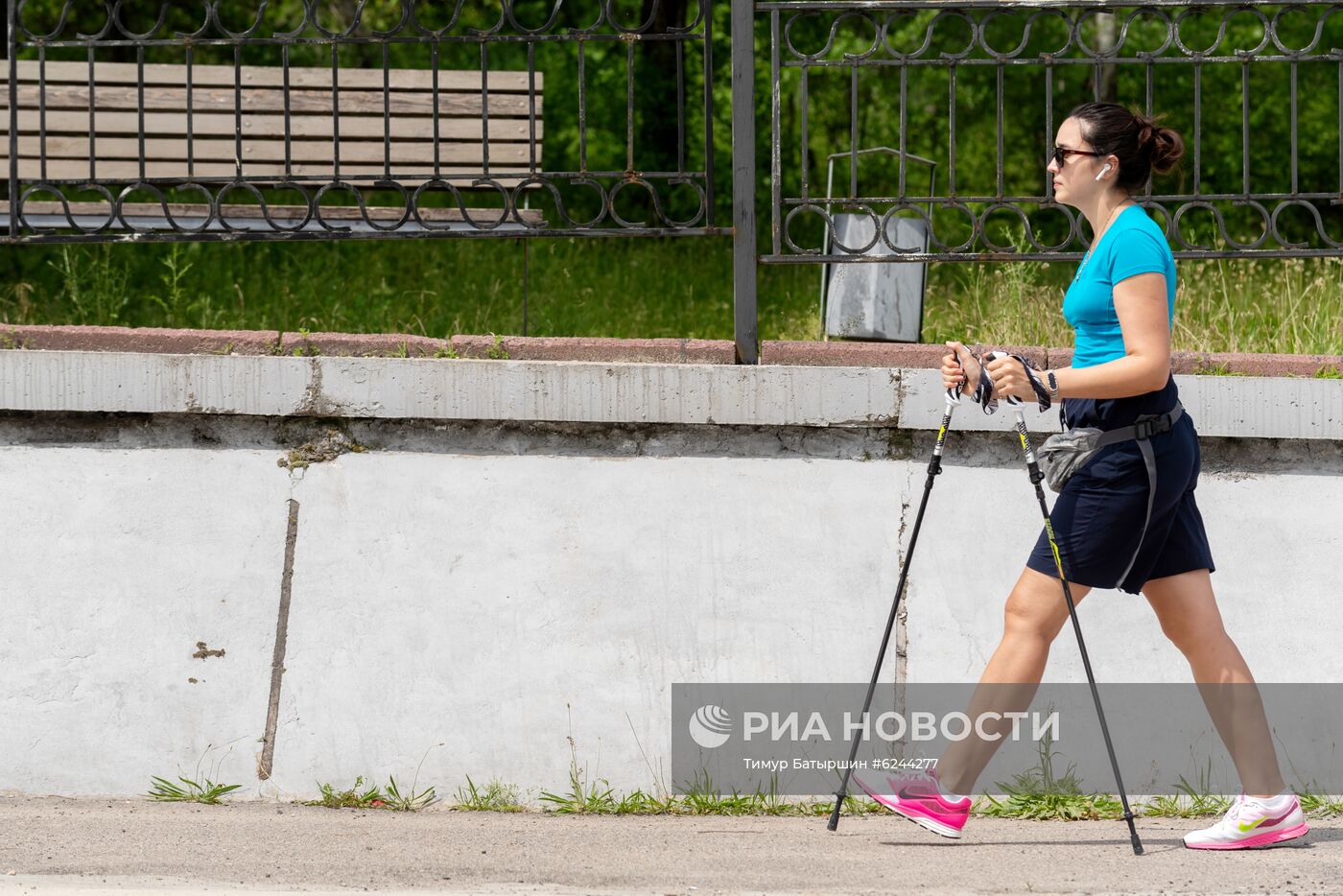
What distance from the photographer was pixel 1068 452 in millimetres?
3604

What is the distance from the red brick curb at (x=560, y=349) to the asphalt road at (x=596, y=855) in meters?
1.45

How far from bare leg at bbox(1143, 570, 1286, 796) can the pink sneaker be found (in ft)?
2.24

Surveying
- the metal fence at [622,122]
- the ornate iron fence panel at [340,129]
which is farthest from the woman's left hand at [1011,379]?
the ornate iron fence panel at [340,129]

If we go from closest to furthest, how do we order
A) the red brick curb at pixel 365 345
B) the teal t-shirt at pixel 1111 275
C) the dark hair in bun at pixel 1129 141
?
the teal t-shirt at pixel 1111 275
the dark hair in bun at pixel 1129 141
the red brick curb at pixel 365 345

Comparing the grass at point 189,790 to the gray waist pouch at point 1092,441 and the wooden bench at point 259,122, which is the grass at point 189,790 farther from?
the wooden bench at point 259,122

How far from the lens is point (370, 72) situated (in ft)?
23.8

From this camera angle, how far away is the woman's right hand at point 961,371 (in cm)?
356

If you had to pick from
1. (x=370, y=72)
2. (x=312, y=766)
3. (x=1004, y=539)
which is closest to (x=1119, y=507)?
(x=1004, y=539)

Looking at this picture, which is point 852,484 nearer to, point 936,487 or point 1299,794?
point 936,487

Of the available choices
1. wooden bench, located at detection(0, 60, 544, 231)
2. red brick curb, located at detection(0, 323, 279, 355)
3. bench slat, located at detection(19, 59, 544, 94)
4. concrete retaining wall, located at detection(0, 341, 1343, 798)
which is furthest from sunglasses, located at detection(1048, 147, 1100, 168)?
bench slat, located at detection(19, 59, 544, 94)

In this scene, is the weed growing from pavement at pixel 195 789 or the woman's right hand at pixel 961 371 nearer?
the woman's right hand at pixel 961 371

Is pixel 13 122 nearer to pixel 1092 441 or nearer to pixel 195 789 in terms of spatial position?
pixel 195 789

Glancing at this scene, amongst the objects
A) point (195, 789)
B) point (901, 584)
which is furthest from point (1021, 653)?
point (195, 789)

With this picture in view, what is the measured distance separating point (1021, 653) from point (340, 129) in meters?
4.88
